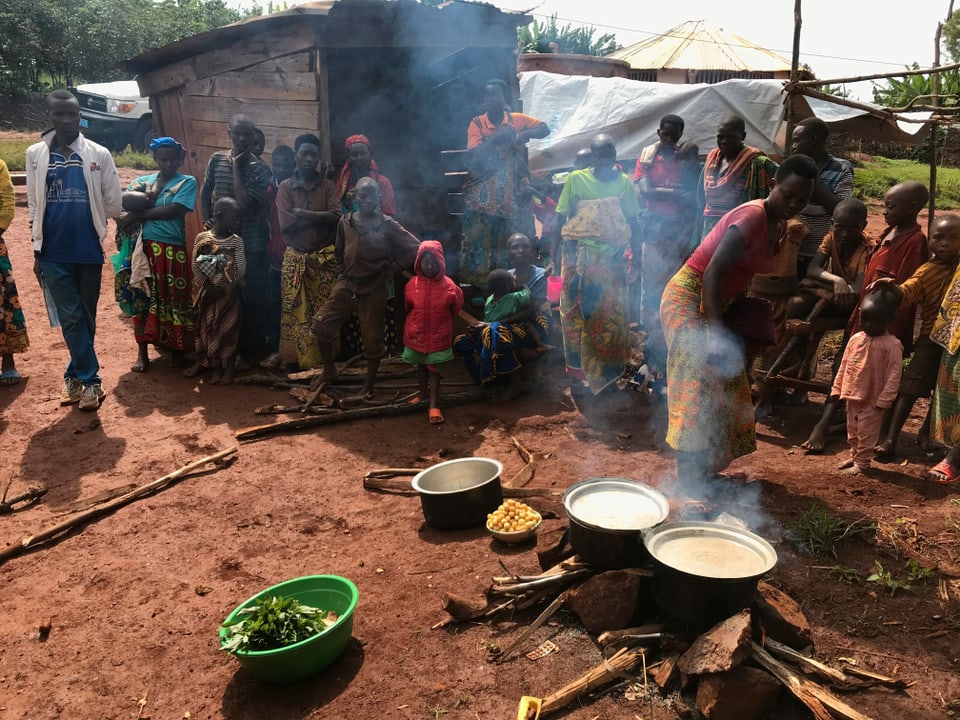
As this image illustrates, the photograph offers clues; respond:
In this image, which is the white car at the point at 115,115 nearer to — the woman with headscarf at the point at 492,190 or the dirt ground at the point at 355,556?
the woman with headscarf at the point at 492,190

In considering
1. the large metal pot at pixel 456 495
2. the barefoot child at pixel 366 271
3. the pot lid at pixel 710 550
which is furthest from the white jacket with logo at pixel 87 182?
the pot lid at pixel 710 550

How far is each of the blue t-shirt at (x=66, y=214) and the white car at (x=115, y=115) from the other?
1193 centimetres

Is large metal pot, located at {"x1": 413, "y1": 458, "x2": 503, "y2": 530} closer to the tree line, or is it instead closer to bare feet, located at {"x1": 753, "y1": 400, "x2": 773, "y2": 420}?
bare feet, located at {"x1": 753, "y1": 400, "x2": 773, "y2": 420}

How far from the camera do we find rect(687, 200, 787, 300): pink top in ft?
10.8

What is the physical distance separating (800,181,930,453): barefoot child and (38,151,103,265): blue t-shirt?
559 cm

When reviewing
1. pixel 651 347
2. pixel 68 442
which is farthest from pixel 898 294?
pixel 68 442

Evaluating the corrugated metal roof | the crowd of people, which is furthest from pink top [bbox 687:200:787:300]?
the corrugated metal roof

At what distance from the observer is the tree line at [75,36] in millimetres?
22531

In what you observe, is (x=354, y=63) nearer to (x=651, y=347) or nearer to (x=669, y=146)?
(x=669, y=146)

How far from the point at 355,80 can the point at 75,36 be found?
74.1ft

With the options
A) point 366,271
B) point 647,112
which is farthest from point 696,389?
point 647,112

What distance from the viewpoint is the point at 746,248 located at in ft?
10.9

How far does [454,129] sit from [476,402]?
14.2 ft

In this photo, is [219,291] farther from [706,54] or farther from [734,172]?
[706,54]
